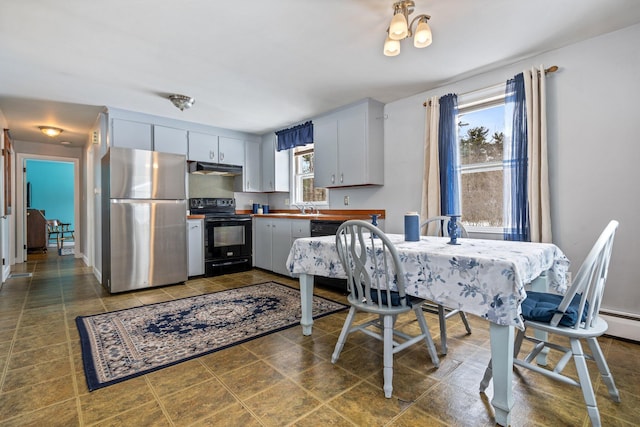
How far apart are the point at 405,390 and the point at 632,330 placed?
6.10 ft

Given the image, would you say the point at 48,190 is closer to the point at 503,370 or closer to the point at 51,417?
the point at 51,417

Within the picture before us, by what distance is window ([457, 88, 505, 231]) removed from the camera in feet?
9.82

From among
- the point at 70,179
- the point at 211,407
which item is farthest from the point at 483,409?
the point at 70,179

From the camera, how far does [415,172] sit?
357 cm

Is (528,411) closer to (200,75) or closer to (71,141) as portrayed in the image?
(200,75)

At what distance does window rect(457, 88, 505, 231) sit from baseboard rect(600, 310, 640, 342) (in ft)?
3.33

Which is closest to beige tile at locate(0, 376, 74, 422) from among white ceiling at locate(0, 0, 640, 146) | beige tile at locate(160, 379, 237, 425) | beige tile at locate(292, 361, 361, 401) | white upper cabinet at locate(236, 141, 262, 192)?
beige tile at locate(160, 379, 237, 425)

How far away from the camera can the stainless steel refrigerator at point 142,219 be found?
3.60 meters

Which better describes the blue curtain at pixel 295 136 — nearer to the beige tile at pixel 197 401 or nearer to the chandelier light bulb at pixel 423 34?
the chandelier light bulb at pixel 423 34

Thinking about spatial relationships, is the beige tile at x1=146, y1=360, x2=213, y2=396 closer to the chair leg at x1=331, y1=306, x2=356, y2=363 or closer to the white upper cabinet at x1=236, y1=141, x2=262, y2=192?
the chair leg at x1=331, y1=306, x2=356, y2=363

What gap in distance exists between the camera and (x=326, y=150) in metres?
4.17

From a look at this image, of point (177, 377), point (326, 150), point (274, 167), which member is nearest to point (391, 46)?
point (326, 150)

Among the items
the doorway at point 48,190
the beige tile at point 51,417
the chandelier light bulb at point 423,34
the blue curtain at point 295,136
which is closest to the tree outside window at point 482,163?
the chandelier light bulb at point 423,34

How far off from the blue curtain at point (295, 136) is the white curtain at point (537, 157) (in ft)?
8.70
